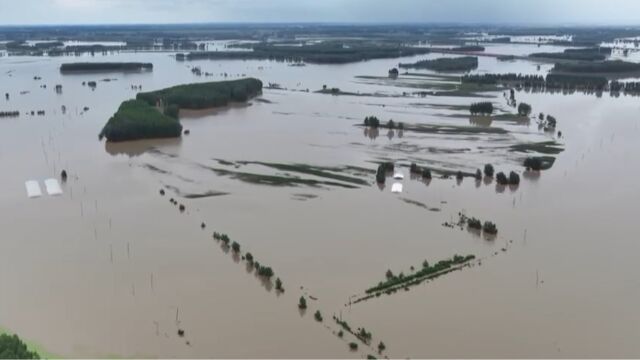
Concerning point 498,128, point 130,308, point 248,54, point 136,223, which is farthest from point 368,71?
point 130,308

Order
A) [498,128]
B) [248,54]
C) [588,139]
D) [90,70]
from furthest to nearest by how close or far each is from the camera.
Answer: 1. [248,54]
2. [90,70]
3. [498,128]
4. [588,139]

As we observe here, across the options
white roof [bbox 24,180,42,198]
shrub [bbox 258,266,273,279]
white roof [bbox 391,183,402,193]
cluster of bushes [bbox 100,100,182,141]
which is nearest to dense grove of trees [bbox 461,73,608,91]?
cluster of bushes [bbox 100,100,182,141]

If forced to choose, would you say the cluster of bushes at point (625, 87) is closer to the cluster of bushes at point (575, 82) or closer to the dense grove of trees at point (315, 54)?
the cluster of bushes at point (575, 82)

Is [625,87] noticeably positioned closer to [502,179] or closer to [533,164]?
[533,164]

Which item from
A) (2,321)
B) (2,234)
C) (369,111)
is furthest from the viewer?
(369,111)

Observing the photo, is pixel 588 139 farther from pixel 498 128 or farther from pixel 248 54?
pixel 248 54

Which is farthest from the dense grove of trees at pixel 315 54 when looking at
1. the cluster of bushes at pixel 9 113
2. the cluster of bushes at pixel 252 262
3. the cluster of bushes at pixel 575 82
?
the cluster of bushes at pixel 252 262
